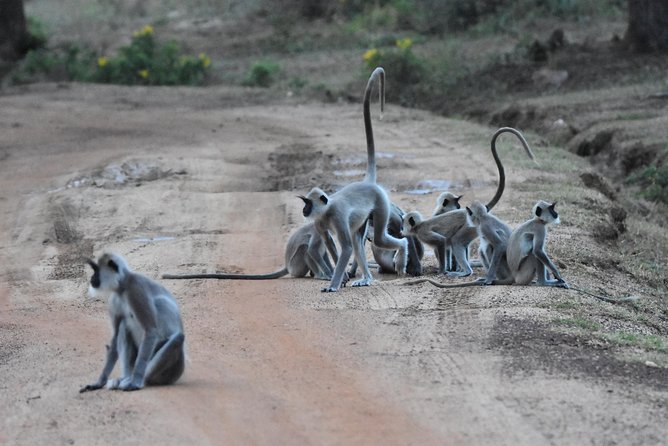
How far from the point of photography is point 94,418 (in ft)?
24.5

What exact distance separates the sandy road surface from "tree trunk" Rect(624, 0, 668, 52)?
26.4 ft

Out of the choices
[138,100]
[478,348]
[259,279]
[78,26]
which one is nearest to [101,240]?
[259,279]

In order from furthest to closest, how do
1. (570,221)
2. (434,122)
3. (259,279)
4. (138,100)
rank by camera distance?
(138,100) → (434,122) → (570,221) → (259,279)

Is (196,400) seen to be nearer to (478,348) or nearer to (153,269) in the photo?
(478,348)

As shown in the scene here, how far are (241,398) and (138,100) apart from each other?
68.3 feet

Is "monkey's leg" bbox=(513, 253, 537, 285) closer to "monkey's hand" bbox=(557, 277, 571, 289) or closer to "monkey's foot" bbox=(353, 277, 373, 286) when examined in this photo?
"monkey's hand" bbox=(557, 277, 571, 289)

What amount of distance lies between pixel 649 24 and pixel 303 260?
16.9m

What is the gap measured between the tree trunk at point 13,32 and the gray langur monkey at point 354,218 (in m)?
23.2

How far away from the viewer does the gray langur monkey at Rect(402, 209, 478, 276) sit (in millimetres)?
12172

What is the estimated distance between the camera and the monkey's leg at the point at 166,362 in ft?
25.9

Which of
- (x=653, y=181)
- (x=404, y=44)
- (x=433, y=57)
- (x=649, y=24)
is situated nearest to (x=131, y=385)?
(x=653, y=181)

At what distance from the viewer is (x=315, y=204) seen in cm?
1139

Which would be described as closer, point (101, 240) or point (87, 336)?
point (87, 336)

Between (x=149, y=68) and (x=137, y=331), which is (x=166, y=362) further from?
(x=149, y=68)
